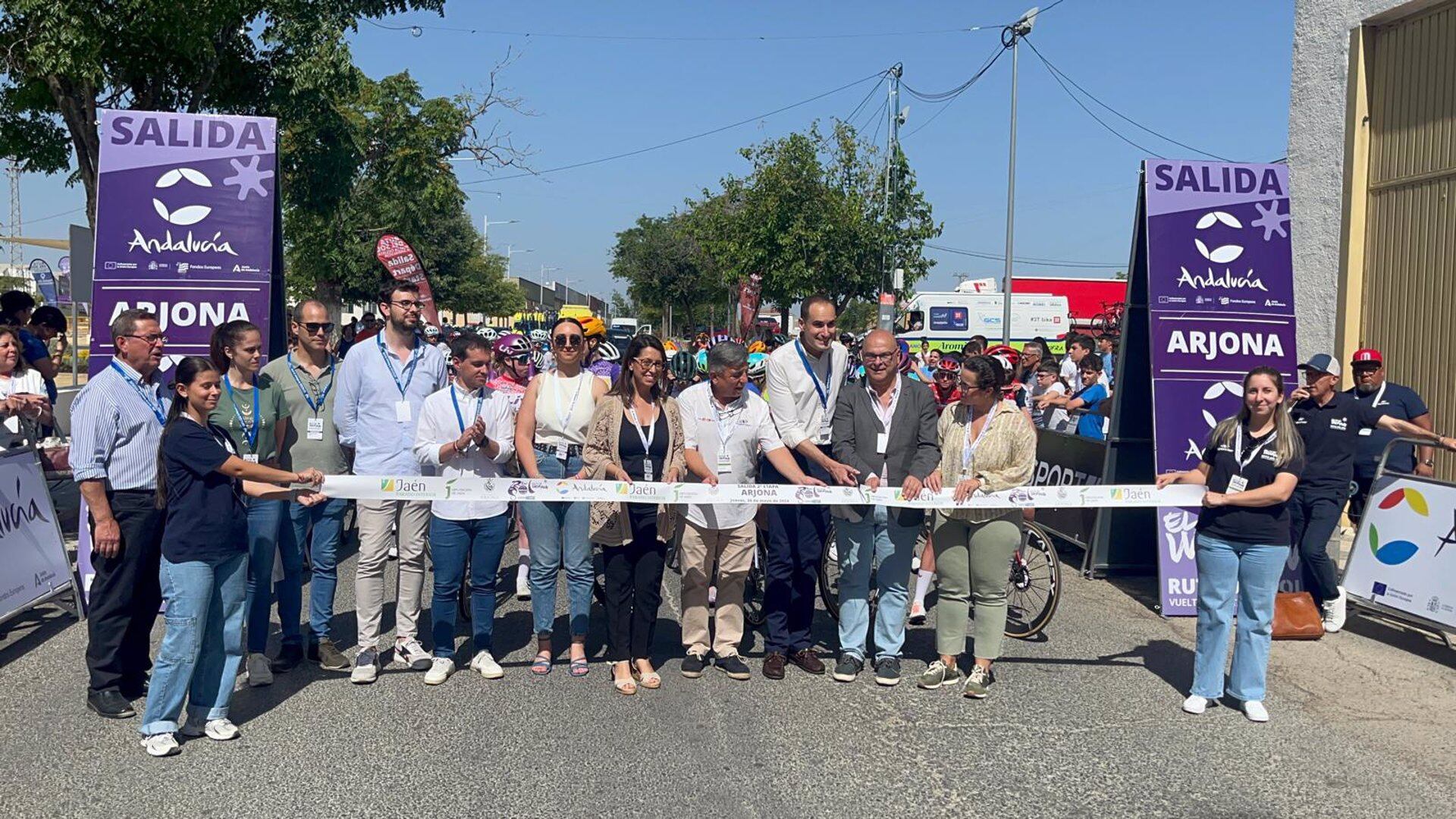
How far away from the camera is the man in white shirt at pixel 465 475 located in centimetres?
577

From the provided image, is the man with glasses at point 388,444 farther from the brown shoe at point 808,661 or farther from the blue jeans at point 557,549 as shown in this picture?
the brown shoe at point 808,661

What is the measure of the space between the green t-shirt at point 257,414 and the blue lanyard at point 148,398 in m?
0.21

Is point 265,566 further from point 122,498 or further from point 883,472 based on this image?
point 883,472

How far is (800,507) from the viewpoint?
611cm

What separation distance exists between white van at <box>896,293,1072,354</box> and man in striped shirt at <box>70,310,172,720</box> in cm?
2459

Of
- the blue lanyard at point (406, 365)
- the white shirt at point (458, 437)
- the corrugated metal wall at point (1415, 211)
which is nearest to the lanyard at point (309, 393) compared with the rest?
the blue lanyard at point (406, 365)

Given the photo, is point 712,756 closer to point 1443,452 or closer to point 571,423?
point 571,423

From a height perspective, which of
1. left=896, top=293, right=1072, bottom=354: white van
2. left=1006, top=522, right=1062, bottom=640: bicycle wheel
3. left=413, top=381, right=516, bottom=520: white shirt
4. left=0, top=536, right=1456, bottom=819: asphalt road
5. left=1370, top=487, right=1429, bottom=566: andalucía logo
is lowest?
left=0, top=536, right=1456, bottom=819: asphalt road

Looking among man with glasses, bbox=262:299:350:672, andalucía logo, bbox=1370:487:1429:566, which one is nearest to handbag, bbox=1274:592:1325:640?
andalucía logo, bbox=1370:487:1429:566

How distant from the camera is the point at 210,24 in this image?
12.4m

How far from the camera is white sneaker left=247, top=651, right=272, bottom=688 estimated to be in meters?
5.68

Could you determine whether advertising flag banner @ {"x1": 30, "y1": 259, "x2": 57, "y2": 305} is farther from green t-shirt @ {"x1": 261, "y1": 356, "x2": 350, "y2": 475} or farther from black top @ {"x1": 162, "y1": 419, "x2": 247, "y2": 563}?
black top @ {"x1": 162, "y1": 419, "x2": 247, "y2": 563}

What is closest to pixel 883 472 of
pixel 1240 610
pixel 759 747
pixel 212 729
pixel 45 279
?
pixel 759 747

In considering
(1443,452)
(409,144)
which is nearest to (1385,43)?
(1443,452)
